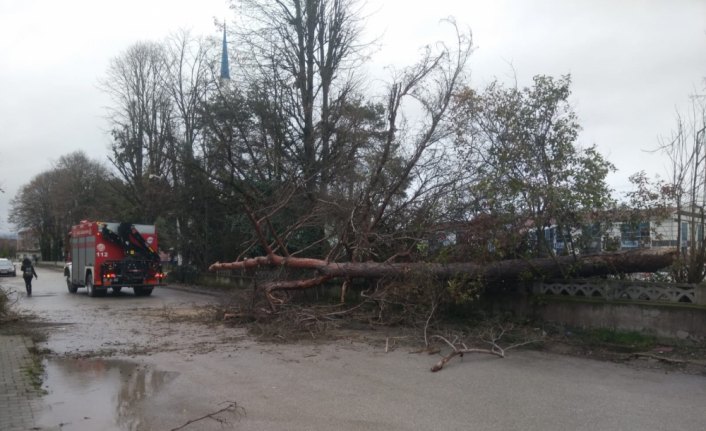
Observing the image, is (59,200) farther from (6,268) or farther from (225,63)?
(225,63)

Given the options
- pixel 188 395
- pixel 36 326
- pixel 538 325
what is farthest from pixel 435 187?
pixel 36 326

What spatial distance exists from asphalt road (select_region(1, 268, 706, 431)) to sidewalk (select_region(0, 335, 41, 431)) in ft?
0.67

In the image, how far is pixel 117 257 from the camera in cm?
2288

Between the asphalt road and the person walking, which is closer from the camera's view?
the asphalt road

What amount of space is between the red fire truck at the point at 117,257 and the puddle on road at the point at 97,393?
44.6ft

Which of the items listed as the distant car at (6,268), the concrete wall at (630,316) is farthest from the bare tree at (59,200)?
the concrete wall at (630,316)

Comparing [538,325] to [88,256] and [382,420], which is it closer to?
[382,420]

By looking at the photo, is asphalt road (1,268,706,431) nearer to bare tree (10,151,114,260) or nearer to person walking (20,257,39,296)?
person walking (20,257,39,296)

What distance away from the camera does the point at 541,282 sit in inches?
465

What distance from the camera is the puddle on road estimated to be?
608cm

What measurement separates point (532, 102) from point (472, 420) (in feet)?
26.0

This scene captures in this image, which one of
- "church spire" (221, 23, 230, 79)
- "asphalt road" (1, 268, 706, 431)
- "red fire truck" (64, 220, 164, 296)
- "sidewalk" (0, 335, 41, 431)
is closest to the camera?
"sidewalk" (0, 335, 41, 431)

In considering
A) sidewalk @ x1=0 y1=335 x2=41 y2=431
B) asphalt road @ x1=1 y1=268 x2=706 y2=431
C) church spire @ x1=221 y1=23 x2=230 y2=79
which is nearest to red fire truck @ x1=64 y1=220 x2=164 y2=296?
church spire @ x1=221 y1=23 x2=230 y2=79

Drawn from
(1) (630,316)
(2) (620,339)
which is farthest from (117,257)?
(1) (630,316)
